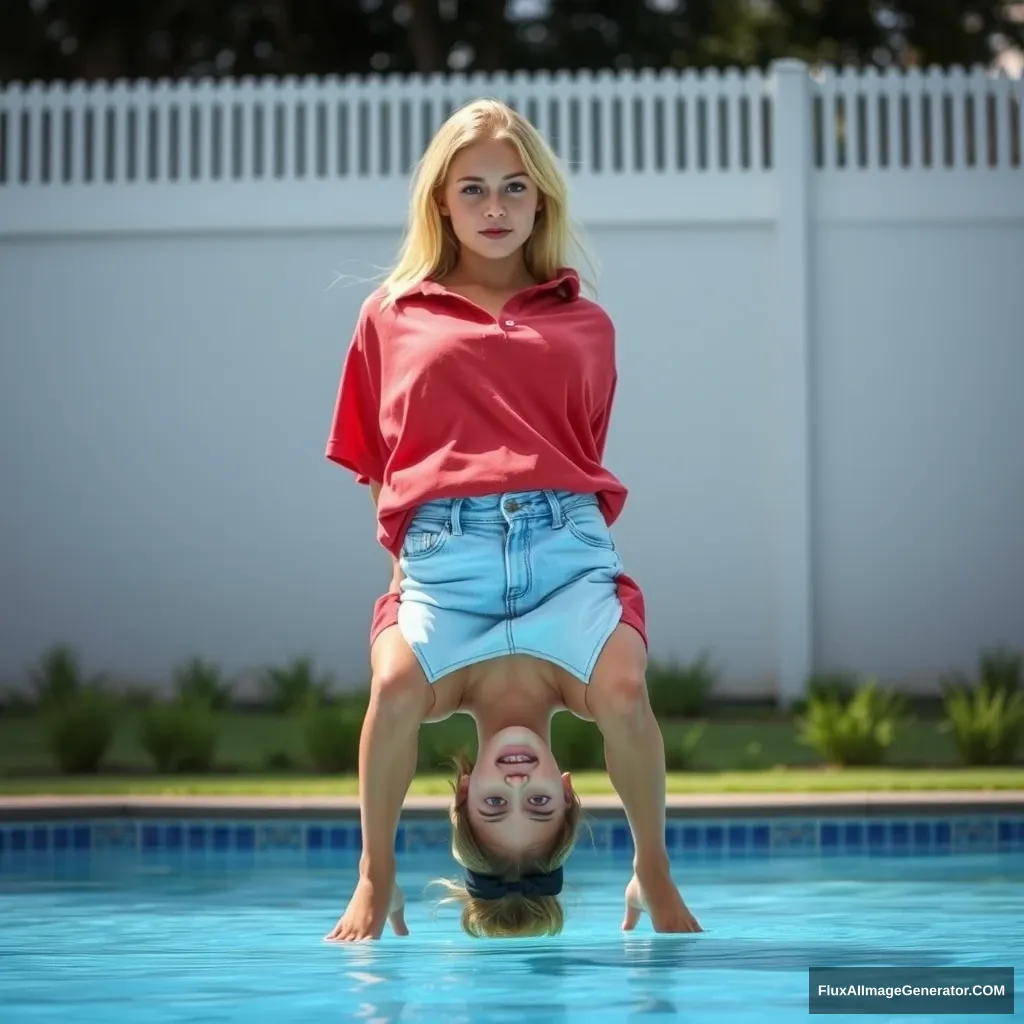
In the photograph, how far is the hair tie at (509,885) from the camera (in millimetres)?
3396

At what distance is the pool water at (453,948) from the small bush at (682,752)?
4.76 ft

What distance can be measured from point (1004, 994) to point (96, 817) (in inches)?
137

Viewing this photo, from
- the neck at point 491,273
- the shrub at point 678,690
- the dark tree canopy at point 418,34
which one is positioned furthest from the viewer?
the dark tree canopy at point 418,34

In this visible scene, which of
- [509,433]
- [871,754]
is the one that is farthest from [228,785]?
[509,433]

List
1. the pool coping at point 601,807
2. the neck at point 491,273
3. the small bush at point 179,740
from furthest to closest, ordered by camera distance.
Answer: the small bush at point 179,740 → the pool coping at point 601,807 → the neck at point 491,273

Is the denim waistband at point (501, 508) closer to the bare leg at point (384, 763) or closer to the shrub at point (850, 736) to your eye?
the bare leg at point (384, 763)

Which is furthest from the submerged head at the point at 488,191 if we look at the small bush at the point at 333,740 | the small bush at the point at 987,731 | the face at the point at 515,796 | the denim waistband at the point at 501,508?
the small bush at the point at 987,731

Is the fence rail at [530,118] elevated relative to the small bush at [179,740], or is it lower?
elevated

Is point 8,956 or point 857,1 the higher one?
point 857,1

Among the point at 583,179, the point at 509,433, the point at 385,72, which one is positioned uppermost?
the point at 385,72

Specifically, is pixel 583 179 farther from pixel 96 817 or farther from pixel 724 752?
pixel 96 817

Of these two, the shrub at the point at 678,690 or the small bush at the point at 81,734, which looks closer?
the small bush at the point at 81,734

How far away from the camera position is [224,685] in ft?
30.3

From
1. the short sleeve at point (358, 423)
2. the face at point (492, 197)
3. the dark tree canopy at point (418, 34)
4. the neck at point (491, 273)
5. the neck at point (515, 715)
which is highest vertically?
the dark tree canopy at point (418, 34)
